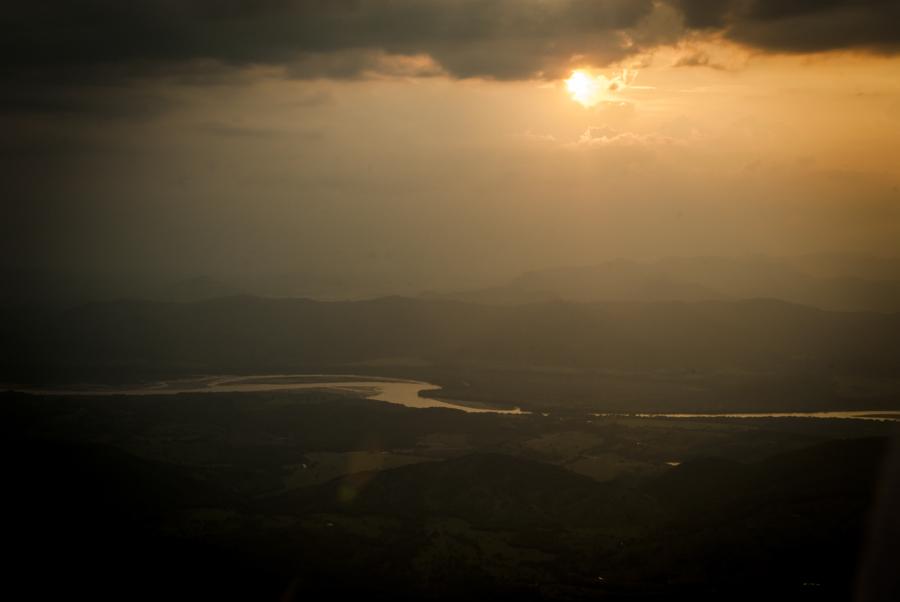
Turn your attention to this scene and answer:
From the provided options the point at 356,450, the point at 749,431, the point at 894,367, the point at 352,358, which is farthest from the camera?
the point at 352,358

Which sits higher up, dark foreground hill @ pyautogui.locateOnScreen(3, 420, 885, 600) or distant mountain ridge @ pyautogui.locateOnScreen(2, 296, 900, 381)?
distant mountain ridge @ pyautogui.locateOnScreen(2, 296, 900, 381)

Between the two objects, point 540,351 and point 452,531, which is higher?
point 540,351

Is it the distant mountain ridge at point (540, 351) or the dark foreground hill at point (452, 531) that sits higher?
the distant mountain ridge at point (540, 351)

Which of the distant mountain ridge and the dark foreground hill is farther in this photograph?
the distant mountain ridge

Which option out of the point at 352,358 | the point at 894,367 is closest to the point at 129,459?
the point at 352,358

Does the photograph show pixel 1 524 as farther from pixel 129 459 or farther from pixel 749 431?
pixel 749 431

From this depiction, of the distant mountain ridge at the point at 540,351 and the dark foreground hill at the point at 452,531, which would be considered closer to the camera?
the dark foreground hill at the point at 452,531

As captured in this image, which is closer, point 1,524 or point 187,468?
point 1,524

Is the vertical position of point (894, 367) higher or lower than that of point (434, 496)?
higher

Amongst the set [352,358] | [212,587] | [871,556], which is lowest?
[212,587]

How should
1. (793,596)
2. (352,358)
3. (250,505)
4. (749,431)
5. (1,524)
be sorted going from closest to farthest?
(793,596)
(1,524)
(250,505)
(749,431)
(352,358)

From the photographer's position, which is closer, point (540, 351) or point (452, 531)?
point (452, 531)
